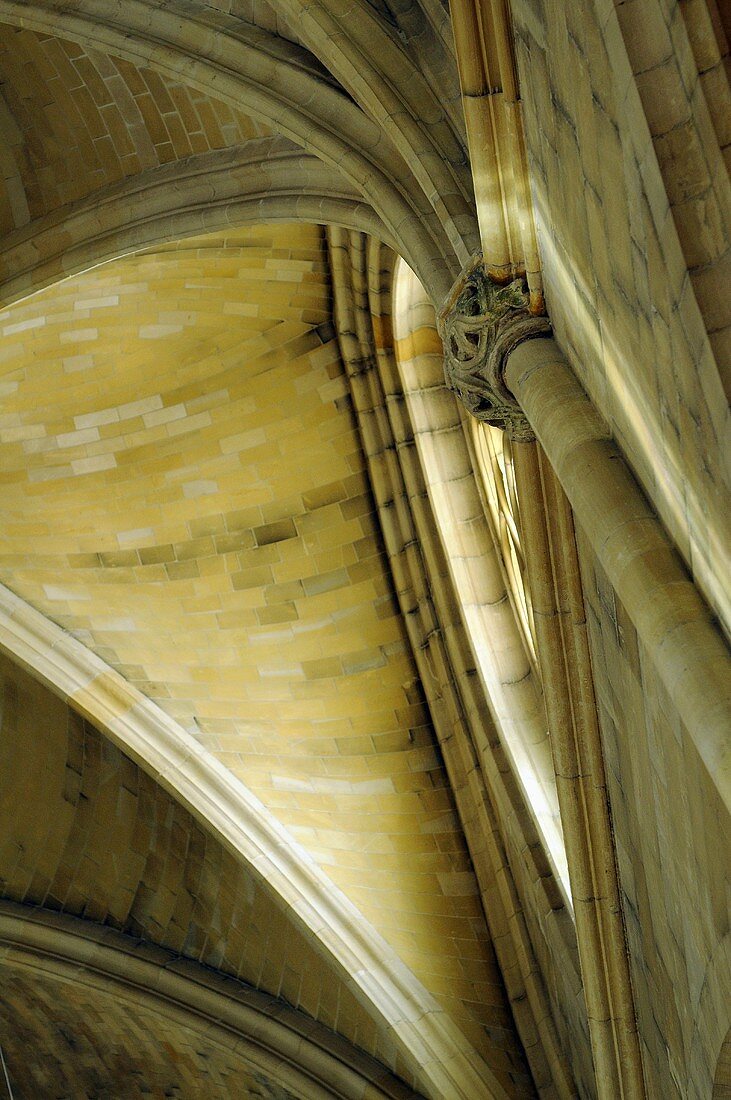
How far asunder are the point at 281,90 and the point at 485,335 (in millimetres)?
1730

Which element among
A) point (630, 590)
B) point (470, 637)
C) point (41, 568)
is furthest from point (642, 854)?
point (41, 568)

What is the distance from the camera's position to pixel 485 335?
390 cm

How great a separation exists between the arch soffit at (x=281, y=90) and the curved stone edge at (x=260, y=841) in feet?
12.0

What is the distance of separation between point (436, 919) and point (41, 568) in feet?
9.87

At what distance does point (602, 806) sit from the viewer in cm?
454

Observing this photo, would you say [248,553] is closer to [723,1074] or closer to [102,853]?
[102,853]

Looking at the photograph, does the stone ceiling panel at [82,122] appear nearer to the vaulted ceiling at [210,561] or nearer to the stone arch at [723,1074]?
the vaulted ceiling at [210,561]

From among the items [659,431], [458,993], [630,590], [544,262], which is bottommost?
[630,590]

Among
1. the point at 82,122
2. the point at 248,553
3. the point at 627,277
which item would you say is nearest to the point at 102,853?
the point at 248,553

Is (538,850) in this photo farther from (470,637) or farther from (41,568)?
(41,568)

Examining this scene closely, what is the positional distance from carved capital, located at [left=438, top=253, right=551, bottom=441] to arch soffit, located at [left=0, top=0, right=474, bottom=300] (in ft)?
0.98

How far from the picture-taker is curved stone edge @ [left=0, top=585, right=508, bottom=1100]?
7.09m

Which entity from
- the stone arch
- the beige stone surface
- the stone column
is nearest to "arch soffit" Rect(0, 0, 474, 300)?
the beige stone surface

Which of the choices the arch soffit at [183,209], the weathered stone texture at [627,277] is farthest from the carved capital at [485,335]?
the arch soffit at [183,209]
